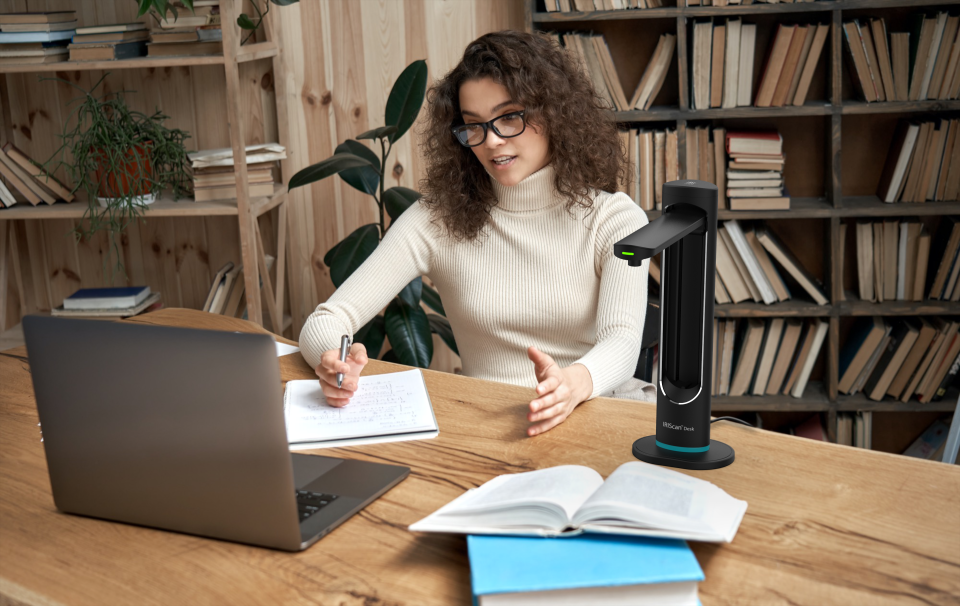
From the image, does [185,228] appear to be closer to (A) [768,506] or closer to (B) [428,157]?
(B) [428,157]

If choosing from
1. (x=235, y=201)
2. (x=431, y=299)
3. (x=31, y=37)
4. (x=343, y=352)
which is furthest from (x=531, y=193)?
(x=31, y=37)

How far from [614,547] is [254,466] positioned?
37 cm

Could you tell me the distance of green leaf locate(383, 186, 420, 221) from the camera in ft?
8.08

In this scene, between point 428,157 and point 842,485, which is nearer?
point 842,485

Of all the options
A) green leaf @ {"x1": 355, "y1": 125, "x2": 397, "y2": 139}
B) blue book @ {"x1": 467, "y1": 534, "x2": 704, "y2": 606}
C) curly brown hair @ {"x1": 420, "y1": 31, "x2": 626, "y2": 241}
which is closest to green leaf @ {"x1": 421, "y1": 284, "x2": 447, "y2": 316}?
green leaf @ {"x1": 355, "y1": 125, "x2": 397, "y2": 139}

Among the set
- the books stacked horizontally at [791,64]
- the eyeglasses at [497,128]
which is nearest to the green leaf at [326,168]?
the eyeglasses at [497,128]

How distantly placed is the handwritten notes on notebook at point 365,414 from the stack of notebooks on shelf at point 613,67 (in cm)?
149

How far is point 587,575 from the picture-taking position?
2.44 ft

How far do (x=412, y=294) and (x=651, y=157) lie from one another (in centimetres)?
86

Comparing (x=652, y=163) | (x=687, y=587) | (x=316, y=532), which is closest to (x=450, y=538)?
(x=316, y=532)

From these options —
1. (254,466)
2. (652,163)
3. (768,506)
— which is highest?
(652,163)

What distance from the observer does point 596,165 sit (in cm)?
177

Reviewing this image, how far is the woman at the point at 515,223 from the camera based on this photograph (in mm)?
1679

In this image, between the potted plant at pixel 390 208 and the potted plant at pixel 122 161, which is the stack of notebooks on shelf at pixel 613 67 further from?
the potted plant at pixel 122 161
